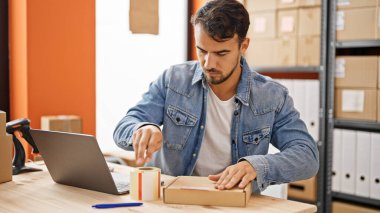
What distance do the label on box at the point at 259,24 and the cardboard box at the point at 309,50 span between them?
11.2 inches

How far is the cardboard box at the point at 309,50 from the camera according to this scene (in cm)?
307

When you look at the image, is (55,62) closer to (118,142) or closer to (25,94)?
(25,94)

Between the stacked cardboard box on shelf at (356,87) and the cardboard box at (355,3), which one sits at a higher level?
the cardboard box at (355,3)

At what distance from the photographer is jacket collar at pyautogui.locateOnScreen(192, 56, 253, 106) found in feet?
5.68

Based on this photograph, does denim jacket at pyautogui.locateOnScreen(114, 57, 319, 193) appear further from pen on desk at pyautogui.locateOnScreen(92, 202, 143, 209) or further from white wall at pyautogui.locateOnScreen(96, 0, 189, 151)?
white wall at pyautogui.locateOnScreen(96, 0, 189, 151)

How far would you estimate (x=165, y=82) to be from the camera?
5.99 feet

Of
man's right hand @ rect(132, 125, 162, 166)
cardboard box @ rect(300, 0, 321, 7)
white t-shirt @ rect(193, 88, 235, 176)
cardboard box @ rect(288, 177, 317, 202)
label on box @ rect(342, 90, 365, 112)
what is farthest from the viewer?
cardboard box @ rect(288, 177, 317, 202)

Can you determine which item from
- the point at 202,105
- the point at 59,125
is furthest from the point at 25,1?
the point at 202,105

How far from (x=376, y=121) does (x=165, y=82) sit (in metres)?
1.55

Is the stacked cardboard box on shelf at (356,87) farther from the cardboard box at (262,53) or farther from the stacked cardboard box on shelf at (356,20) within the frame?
the cardboard box at (262,53)

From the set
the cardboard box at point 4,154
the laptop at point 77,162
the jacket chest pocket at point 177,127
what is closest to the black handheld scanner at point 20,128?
the cardboard box at point 4,154

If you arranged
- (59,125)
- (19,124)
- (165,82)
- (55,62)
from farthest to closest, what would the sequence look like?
(55,62), (59,125), (165,82), (19,124)

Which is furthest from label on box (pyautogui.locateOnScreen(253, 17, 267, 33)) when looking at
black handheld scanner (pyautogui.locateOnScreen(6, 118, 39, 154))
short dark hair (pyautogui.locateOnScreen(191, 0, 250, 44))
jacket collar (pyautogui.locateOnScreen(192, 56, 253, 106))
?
black handheld scanner (pyautogui.locateOnScreen(6, 118, 39, 154))

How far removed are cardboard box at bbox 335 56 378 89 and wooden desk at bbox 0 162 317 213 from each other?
67.6 inches
